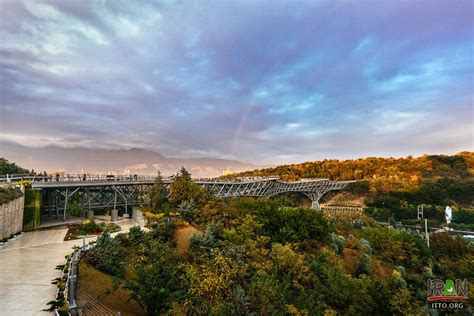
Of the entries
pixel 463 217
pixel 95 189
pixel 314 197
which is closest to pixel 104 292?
pixel 95 189

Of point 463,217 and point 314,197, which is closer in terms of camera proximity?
point 463,217

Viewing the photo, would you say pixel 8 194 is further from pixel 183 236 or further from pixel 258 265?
pixel 258 265

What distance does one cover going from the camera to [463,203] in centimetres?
10275

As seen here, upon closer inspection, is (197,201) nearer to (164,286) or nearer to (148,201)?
(148,201)

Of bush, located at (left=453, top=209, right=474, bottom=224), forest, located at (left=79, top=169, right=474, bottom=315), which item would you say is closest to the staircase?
forest, located at (left=79, top=169, right=474, bottom=315)

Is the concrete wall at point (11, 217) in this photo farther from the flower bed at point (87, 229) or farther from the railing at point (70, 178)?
the railing at point (70, 178)

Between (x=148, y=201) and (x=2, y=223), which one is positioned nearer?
(x=2, y=223)

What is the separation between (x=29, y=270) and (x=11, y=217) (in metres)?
11.7

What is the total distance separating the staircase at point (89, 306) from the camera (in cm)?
1448

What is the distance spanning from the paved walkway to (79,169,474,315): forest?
3210 mm

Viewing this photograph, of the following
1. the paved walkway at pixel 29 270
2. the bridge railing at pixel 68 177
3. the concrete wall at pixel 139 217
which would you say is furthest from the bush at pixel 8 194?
the concrete wall at pixel 139 217

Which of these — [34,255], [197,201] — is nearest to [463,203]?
[197,201]

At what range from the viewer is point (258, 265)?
64.2ft

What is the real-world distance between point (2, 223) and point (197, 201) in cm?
1963
